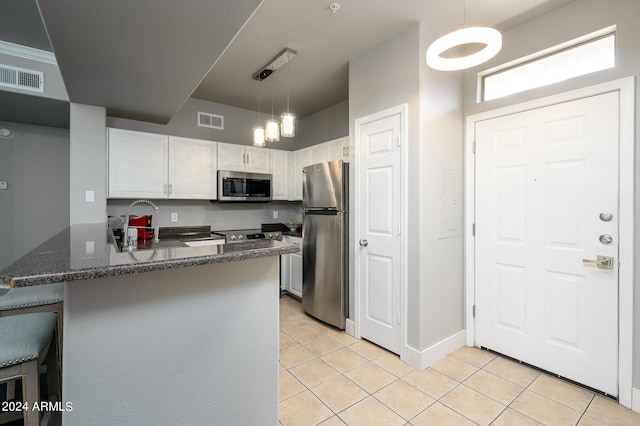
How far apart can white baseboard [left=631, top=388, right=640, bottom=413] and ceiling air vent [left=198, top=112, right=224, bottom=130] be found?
15.8 ft

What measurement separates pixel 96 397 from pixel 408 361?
2.12 metres

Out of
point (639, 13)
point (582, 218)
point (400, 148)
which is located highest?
point (639, 13)

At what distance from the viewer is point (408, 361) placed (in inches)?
93.2

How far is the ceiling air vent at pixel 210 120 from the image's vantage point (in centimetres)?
404

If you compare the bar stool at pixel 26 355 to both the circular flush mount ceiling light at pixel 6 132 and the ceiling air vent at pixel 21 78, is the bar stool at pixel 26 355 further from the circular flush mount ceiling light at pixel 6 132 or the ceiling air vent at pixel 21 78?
the circular flush mount ceiling light at pixel 6 132

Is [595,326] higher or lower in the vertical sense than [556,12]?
lower

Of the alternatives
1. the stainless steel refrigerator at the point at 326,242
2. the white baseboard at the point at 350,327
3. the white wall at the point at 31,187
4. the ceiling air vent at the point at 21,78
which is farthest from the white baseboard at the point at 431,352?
the white wall at the point at 31,187

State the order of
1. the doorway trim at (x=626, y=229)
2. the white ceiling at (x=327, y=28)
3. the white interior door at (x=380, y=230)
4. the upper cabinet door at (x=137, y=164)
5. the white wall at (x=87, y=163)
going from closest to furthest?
the doorway trim at (x=626, y=229) → the white ceiling at (x=327, y=28) → the white interior door at (x=380, y=230) → the white wall at (x=87, y=163) → the upper cabinet door at (x=137, y=164)

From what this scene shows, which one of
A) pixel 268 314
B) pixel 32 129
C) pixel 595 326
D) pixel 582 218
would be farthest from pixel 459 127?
pixel 32 129

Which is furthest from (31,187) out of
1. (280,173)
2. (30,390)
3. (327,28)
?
(327,28)

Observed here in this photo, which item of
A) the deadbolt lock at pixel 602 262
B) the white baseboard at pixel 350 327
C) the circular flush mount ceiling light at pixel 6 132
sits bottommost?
the white baseboard at pixel 350 327

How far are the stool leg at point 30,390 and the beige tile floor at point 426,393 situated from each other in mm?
1179

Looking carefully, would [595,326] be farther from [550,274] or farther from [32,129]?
[32,129]

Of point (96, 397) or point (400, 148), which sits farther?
point (400, 148)
